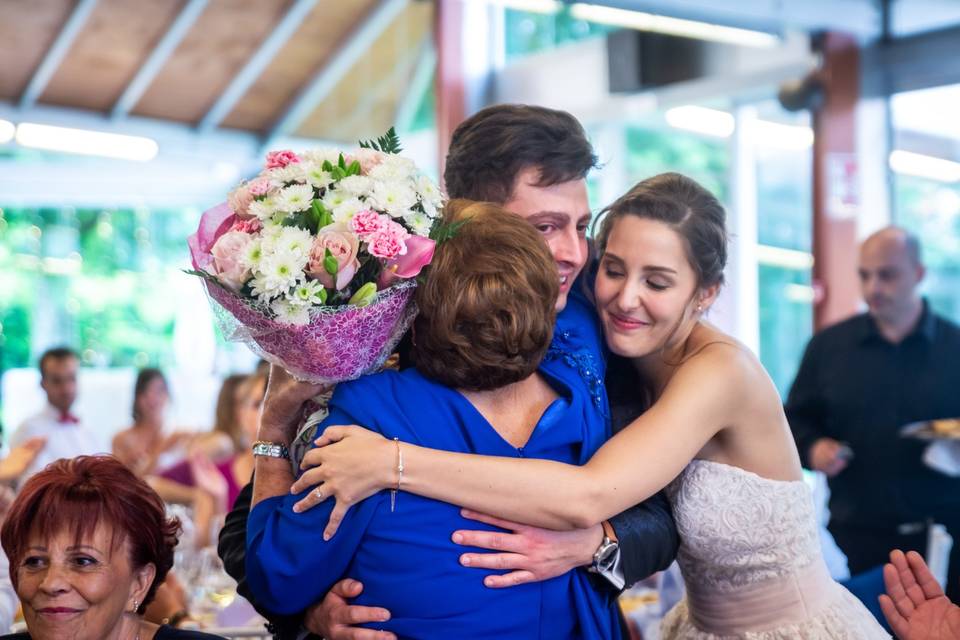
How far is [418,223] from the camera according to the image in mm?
1865

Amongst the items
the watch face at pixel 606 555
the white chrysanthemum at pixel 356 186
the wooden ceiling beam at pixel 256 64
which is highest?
the wooden ceiling beam at pixel 256 64

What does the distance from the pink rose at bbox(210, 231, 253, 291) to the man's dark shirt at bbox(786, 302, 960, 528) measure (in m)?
3.68

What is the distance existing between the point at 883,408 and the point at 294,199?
3.84 metres

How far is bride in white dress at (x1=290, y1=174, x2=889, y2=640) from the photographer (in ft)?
7.12

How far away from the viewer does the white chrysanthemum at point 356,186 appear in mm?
1872

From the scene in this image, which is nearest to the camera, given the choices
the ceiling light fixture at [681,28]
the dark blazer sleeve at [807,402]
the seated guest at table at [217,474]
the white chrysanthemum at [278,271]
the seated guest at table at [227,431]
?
the white chrysanthemum at [278,271]

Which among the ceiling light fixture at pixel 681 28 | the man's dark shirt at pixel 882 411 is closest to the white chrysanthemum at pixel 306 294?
the man's dark shirt at pixel 882 411

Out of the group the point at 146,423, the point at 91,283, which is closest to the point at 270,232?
the point at 146,423

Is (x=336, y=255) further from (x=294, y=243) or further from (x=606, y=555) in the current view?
(x=606, y=555)

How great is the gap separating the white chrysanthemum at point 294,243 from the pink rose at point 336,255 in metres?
0.01

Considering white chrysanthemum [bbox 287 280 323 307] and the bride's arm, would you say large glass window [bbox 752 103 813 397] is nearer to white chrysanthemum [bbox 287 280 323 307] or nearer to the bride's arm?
the bride's arm

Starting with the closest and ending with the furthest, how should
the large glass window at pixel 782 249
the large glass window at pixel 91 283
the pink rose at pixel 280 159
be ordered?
the pink rose at pixel 280 159
the large glass window at pixel 782 249
the large glass window at pixel 91 283

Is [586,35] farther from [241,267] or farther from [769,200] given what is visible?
[241,267]

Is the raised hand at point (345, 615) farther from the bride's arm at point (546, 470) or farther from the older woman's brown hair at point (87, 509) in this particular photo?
the older woman's brown hair at point (87, 509)
